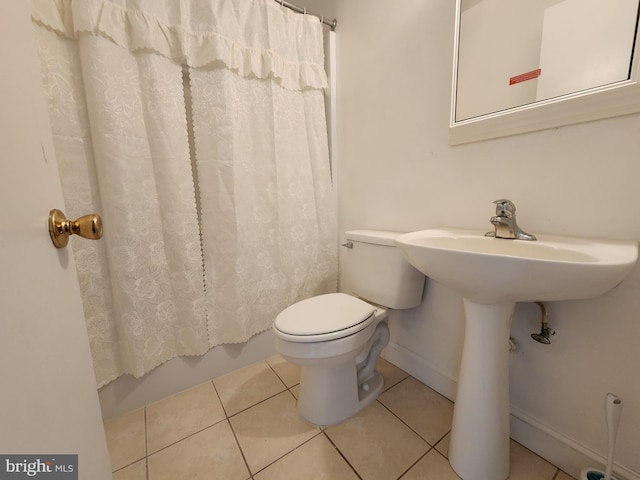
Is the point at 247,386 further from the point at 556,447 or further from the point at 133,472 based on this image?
the point at 556,447

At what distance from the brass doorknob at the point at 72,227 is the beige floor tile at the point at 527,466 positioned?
4.32 feet

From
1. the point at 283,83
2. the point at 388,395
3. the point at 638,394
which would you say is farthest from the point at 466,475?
the point at 283,83

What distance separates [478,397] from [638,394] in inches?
15.8

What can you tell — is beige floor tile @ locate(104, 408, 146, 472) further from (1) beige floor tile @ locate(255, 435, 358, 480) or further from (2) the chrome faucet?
(2) the chrome faucet

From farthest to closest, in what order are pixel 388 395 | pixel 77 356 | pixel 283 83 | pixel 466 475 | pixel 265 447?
pixel 283 83 < pixel 388 395 < pixel 265 447 < pixel 466 475 < pixel 77 356

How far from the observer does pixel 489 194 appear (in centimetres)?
93

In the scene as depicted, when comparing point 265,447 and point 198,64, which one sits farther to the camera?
point 198,64

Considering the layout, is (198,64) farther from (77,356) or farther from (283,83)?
(77,356)

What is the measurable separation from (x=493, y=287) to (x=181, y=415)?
1.30 meters

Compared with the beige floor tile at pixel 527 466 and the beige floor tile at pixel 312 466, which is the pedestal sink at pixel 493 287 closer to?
Answer: the beige floor tile at pixel 527 466

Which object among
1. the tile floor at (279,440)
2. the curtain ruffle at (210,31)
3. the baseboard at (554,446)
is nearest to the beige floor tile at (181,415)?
the tile floor at (279,440)

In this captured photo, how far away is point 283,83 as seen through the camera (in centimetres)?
130

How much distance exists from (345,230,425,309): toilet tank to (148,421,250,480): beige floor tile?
0.80 meters

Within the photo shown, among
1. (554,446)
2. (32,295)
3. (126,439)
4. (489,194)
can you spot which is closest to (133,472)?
(126,439)
